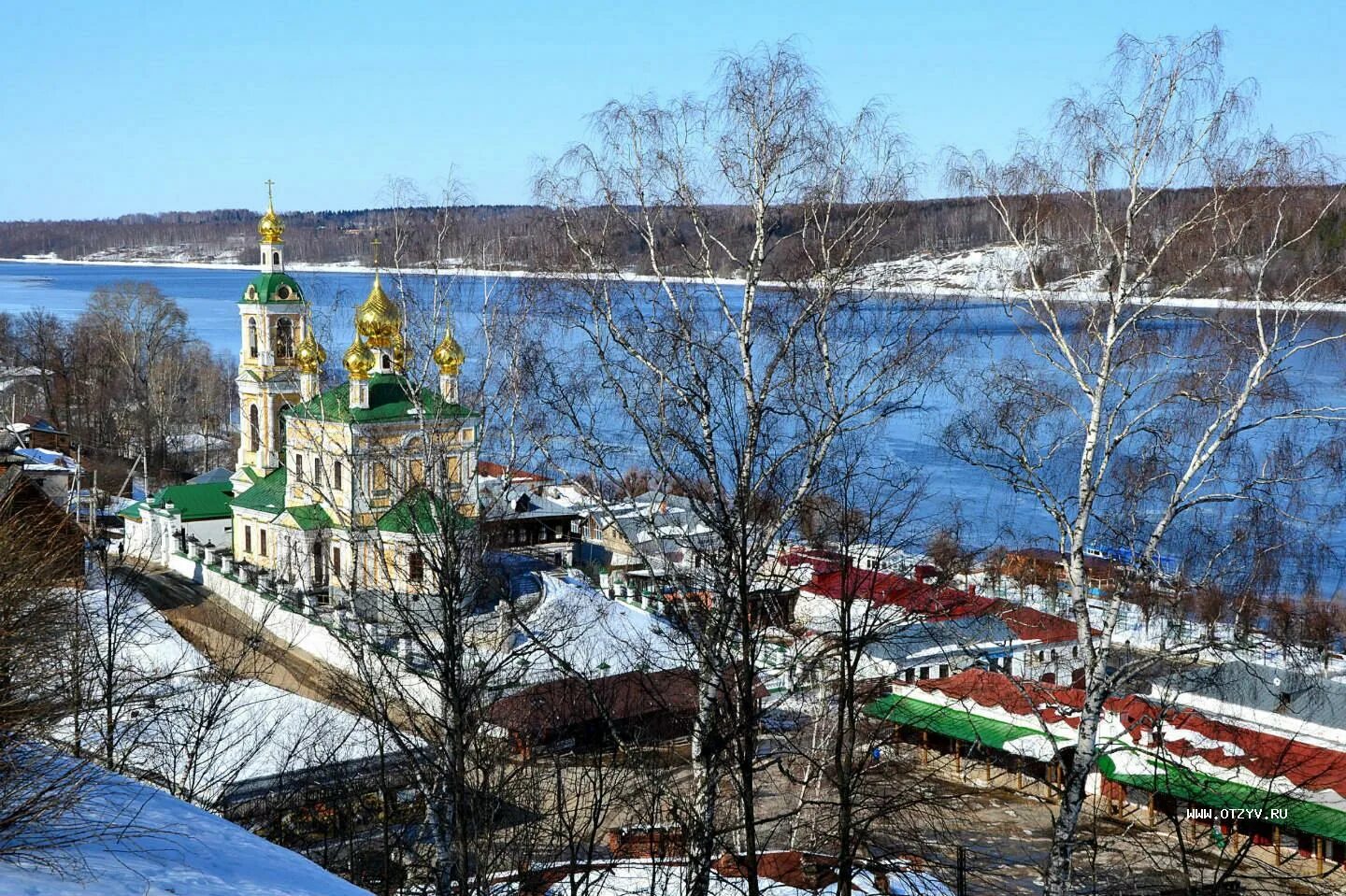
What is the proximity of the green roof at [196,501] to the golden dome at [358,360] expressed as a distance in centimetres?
634

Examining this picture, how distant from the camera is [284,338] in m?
23.4

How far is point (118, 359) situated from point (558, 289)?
40.5 m

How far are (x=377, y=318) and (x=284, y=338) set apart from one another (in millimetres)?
4972

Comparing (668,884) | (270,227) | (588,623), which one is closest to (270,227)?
(270,227)

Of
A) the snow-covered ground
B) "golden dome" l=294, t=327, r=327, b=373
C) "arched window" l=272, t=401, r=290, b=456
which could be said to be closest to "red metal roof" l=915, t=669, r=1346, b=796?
the snow-covered ground

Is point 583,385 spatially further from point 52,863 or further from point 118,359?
point 118,359

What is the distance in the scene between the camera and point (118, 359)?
46.1 metres

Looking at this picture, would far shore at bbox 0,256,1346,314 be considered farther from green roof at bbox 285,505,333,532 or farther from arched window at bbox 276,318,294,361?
arched window at bbox 276,318,294,361

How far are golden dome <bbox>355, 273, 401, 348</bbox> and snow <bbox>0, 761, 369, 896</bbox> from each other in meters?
13.1

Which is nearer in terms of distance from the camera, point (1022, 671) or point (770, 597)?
point (770, 597)

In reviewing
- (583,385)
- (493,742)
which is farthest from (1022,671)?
(493,742)

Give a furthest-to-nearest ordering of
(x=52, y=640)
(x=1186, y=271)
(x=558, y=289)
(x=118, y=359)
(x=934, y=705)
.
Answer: (x=118, y=359) → (x=934, y=705) → (x=558, y=289) → (x=1186, y=271) → (x=52, y=640)

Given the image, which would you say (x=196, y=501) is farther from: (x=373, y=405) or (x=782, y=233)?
(x=782, y=233)

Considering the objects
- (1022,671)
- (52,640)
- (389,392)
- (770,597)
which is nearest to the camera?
(52,640)
